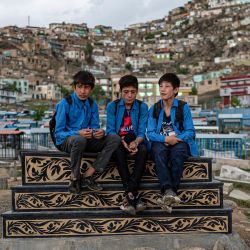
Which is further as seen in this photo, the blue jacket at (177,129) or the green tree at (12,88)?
the green tree at (12,88)

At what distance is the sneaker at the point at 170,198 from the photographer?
453 centimetres

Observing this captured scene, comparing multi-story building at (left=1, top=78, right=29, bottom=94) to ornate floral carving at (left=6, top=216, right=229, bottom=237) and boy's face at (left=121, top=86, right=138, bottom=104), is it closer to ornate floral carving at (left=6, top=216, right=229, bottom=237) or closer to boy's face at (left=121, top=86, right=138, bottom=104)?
boy's face at (left=121, top=86, right=138, bottom=104)

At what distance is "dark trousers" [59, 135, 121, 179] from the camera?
15.5 ft

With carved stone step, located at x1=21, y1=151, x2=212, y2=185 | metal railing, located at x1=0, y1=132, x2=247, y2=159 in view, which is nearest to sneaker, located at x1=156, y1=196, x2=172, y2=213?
carved stone step, located at x1=21, y1=151, x2=212, y2=185

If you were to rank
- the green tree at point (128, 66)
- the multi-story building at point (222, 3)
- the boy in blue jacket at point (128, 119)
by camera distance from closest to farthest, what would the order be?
the boy in blue jacket at point (128, 119) → the green tree at point (128, 66) → the multi-story building at point (222, 3)

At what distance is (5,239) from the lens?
4789mm

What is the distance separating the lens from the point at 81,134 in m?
4.84

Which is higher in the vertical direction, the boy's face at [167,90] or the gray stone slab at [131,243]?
the boy's face at [167,90]

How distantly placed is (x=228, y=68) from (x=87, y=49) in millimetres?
50454

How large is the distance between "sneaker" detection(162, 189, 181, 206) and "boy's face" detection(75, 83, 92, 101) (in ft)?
5.28

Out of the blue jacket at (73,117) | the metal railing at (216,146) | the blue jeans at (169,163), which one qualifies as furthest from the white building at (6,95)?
the blue jeans at (169,163)

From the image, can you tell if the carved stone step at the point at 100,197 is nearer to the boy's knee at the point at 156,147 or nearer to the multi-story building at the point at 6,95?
the boy's knee at the point at 156,147

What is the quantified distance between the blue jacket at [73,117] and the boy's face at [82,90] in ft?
0.18

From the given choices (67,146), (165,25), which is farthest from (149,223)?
(165,25)
